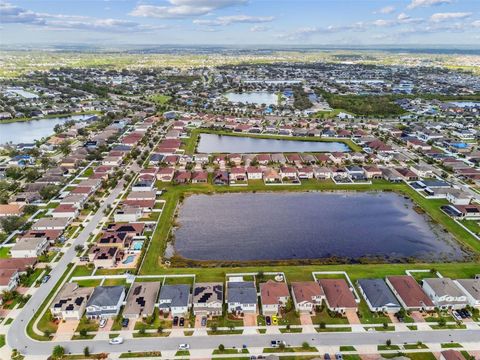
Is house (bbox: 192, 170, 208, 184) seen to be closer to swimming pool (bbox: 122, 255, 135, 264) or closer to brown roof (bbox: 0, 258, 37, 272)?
swimming pool (bbox: 122, 255, 135, 264)

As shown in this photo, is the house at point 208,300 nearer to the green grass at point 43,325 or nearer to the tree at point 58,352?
the tree at point 58,352

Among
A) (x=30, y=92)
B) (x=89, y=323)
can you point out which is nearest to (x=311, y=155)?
(x=89, y=323)

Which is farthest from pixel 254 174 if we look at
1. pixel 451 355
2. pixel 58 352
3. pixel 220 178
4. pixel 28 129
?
pixel 28 129

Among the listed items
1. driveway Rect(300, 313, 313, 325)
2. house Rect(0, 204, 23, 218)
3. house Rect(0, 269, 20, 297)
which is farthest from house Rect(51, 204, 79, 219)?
driveway Rect(300, 313, 313, 325)

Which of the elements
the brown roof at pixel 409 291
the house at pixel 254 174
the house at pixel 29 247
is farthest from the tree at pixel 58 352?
the house at pixel 254 174

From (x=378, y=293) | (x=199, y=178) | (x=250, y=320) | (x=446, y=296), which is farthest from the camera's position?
(x=199, y=178)

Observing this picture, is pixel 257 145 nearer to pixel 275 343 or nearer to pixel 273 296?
pixel 273 296

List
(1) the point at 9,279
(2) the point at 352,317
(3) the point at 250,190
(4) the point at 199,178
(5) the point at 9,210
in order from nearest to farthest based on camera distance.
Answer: (2) the point at 352,317 → (1) the point at 9,279 → (5) the point at 9,210 → (3) the point at 250,190 → (4) the point at 199,178
